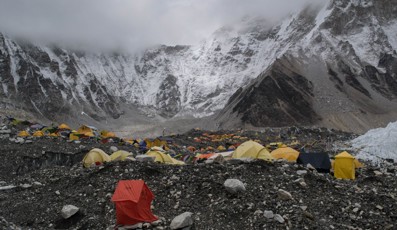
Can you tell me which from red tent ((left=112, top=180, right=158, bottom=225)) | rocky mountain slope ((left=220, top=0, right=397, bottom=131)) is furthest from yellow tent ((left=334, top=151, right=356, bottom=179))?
rocky mountain slope ((left=220, top=0, right=397, bottom=131))

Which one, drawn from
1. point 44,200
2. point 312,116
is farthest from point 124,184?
point 312,116

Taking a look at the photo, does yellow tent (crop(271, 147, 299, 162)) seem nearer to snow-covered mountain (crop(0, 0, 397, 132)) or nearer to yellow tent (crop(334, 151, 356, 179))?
yellow tent (crop(334, 151, 356, 179))

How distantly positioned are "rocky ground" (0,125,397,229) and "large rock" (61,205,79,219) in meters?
0.13

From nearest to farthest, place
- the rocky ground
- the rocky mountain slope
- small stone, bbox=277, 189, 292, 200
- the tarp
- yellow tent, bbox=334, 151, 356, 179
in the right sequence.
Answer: the rocky ground < small stone, bbox=277, 189, 292, 200 < yellow tent, bbox=334, 151, 356, 179 < the tarp < the rocky mountain slope

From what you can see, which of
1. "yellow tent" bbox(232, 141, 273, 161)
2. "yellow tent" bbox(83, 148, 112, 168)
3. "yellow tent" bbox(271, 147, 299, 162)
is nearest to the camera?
"yellow tent" bbox(83, 148, 112, 168)

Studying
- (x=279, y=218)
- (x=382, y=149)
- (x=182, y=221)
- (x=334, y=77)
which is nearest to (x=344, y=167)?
(x=279, y=218)

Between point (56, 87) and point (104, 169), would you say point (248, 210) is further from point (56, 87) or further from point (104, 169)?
point (56, 87)

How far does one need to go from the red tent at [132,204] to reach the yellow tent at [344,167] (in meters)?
10.5

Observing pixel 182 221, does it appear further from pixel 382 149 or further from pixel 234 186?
pixel 382 149

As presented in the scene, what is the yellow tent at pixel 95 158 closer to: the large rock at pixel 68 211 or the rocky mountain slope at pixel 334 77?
the large rock at pixel 68 211

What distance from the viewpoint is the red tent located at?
12391 mm

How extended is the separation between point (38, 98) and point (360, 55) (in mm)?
130395

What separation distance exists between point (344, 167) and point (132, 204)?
37.5 feet

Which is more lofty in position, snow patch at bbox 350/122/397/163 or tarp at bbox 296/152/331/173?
tarp at bbox 296/152/331/173
